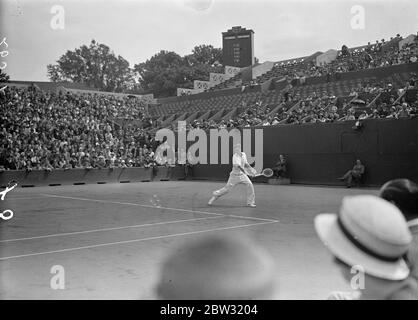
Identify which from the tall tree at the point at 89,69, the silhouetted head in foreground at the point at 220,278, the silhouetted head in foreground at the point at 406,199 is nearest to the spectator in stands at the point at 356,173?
the silhouetted head in foreground at the point at 220,278

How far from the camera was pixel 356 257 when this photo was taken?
1924 millimetres

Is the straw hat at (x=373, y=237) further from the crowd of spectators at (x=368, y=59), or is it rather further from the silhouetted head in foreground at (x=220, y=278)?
the crowd of spectators at (x=368, y=59)

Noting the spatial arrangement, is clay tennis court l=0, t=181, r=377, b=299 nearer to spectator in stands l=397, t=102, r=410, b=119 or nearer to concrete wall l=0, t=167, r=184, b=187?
spectator in stands l=397, t=102, r=410, b=119

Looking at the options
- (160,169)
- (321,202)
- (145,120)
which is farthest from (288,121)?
(145,120)

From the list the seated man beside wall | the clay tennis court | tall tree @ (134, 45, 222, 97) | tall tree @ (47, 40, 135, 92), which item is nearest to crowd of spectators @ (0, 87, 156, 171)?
the seated man beside wall

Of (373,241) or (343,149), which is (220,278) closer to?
(373,241)

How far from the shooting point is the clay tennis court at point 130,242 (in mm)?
5457

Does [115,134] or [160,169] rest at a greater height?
[115,134]

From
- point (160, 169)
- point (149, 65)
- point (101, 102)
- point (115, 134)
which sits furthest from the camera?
point (149, 65)

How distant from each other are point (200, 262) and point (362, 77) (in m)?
25.6

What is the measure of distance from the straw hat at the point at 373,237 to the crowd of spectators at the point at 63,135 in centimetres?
2606

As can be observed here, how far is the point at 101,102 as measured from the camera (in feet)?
126
